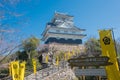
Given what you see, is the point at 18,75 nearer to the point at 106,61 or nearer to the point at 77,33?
the point at 106,61

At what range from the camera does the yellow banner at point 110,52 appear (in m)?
10.4

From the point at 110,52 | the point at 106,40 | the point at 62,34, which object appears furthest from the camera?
the point at 62,34

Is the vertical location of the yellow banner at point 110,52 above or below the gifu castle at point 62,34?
below

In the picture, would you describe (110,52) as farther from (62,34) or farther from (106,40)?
(62,34)

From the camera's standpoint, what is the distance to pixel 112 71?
1041 cm

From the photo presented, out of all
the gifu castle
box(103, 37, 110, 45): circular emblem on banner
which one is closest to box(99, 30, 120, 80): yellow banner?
box(103, 37, 110, 45): circular emblem on banner

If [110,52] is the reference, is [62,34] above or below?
above

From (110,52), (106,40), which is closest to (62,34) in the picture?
(106,40)

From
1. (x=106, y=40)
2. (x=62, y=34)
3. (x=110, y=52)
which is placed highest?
(x=62, y=34)

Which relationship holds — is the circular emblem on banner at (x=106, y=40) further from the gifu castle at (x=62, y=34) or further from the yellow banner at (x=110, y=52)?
the gifu castle at (x=62, y=34)

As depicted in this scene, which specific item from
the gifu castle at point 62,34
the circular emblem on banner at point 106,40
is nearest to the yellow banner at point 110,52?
the circular emblem on banner at point 106,40

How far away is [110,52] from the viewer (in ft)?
35.2

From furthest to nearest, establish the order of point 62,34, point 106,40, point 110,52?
point 62,34 → point 106,40 → point 110,52

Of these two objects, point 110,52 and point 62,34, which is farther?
point 62,34
